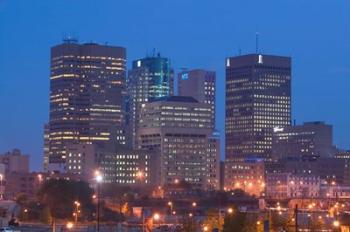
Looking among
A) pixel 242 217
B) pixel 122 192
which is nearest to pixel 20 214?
pixel 242 217

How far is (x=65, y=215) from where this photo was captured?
4845 inches

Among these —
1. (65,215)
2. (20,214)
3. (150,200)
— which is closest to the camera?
(20,214)

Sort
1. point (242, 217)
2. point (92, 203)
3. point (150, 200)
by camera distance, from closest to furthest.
→ point (242, 217), point (92, 203), point (150, 200)

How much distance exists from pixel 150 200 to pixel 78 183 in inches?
1402

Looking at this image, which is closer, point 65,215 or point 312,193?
point 65,215

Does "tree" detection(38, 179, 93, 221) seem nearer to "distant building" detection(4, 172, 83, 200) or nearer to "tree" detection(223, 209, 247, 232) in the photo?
"distant building" detection(4, 172, 83, 200)

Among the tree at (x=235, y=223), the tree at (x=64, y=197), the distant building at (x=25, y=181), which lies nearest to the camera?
the tree at (x=235, y=223)

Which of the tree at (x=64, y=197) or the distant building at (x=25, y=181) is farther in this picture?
the distant building at (x=25, y=181)

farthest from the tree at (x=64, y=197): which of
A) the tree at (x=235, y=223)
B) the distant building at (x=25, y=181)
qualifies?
the tree at (x=235, y=223)

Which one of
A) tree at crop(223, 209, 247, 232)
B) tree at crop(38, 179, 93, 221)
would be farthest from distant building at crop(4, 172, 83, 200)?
tree at crop(223, 209, 247, 232)

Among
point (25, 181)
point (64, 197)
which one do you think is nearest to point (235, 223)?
point (64, 197)

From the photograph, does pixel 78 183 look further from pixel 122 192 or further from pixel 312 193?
pixel 312 193

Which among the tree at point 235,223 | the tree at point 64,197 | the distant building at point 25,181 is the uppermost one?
the distant building at point 25,181

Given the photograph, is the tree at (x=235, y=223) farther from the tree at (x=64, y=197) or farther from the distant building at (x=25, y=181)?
the distant building at (x=25, y=181)
